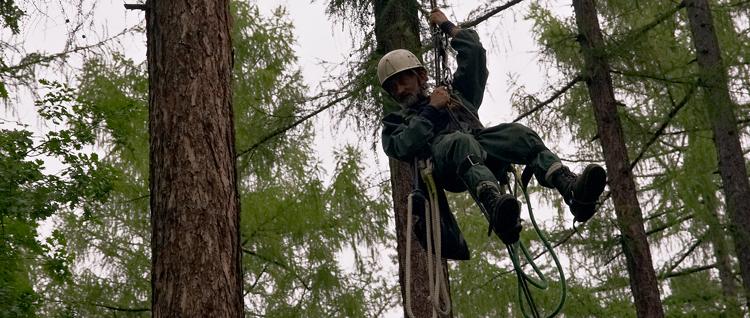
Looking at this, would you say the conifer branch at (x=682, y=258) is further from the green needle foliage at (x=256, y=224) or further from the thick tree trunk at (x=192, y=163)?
the thick tree trunk at (x=192, y=163)

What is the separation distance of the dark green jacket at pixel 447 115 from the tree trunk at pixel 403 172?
197 centimetres

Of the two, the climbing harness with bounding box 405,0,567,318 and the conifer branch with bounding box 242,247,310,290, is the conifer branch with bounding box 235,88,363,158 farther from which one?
the climbing harness with bounding box 405,0,567,318

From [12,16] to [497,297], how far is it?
6481mm

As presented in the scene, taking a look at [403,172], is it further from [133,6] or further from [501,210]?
[501,210]

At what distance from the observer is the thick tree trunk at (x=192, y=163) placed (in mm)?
4727

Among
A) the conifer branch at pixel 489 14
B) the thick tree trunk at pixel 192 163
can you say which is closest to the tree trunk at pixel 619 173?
the conifer branch at pixel 489 14

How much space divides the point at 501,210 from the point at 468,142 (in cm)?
54

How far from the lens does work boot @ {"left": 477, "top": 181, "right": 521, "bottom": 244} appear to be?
4.58 metres

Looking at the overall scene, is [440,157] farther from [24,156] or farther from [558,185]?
[24,156]

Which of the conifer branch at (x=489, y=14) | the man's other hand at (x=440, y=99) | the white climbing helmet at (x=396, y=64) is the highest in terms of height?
the conifer branch at (x=489, y=14)

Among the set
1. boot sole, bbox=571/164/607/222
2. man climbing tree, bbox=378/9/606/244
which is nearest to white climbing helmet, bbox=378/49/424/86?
man climbing tree, bbox=378/9/606/244

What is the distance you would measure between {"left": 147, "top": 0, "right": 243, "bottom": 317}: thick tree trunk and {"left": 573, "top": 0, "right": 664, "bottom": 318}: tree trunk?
4.72 meters

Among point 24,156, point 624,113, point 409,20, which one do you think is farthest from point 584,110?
point 24,156

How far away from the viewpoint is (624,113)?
977 cm
